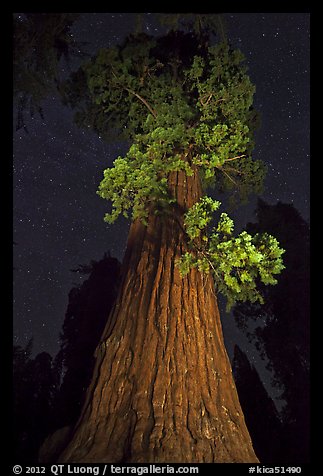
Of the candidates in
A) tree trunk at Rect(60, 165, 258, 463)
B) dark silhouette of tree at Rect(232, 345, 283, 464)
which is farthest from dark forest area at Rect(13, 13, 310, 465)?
dark silhouette of tree at Rect(232, 345, 283, 464)

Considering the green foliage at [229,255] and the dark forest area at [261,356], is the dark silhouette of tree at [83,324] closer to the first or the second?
the dark forest area at [261,356]

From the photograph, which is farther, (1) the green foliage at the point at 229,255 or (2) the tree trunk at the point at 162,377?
(1) the green foliage at the point at 229,255

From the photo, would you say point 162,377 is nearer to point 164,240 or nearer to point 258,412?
point 164,240

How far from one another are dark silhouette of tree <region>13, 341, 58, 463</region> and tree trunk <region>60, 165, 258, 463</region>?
351 inches

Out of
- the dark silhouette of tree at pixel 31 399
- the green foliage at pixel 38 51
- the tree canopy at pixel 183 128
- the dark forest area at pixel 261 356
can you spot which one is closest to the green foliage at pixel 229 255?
the tree canopy at pixel 183 128

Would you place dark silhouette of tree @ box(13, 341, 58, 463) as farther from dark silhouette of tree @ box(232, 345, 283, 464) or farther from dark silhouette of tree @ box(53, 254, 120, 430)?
dark silhouette of tree @ box(232, 345, 283, 464)

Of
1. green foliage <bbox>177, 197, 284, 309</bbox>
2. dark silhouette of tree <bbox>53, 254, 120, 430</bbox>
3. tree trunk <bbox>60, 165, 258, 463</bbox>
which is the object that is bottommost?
tree trunk <bbox>60, 165, 258, 463</bbox>

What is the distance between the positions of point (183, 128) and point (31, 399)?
13.8 m

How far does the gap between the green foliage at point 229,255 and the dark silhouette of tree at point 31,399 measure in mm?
9708

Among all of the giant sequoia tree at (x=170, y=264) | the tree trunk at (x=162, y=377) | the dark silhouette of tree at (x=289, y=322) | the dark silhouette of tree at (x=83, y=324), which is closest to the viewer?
the tree trunk at (x=162, y=377)

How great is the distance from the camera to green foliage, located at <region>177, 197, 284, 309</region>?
18.5 feet

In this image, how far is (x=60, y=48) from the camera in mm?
8742

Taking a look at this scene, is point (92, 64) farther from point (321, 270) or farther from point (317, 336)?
point (317, 336)

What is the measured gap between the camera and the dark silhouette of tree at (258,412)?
1335 cm
